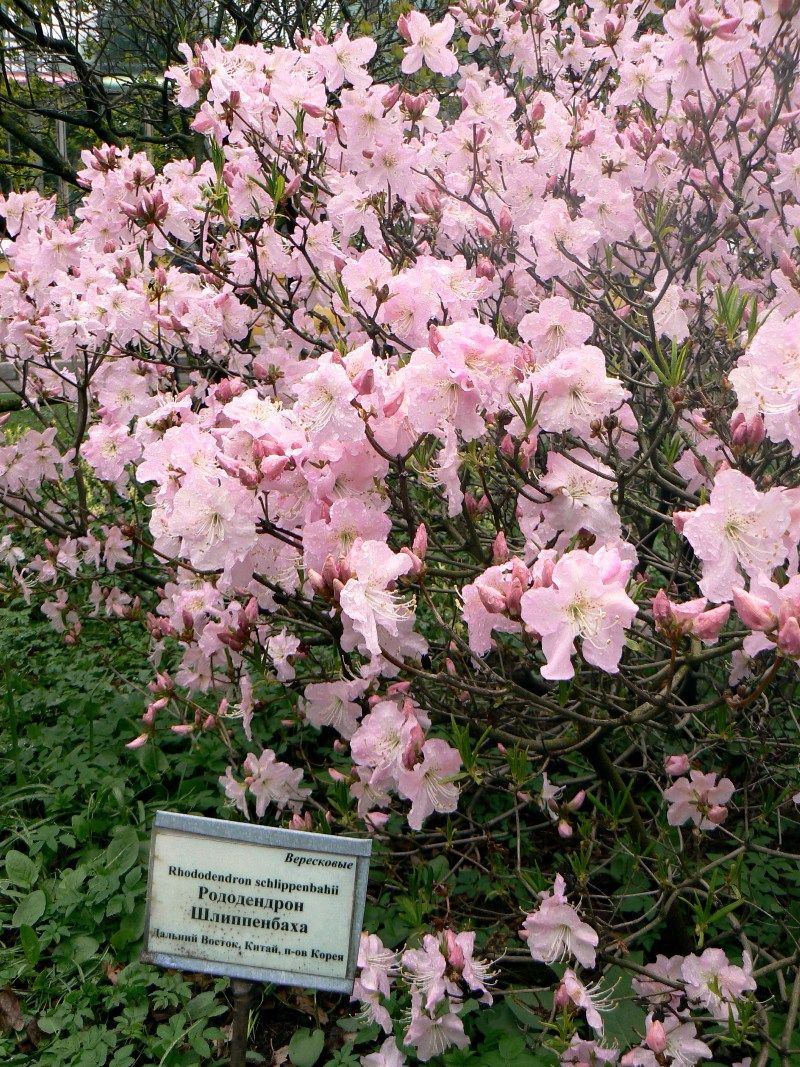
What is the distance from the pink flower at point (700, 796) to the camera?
2.34m

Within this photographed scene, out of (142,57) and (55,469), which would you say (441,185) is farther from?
(142,57)

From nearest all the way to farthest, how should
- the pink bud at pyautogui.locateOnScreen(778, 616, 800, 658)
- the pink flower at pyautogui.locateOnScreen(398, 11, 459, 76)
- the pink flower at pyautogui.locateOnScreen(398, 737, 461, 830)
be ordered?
the pink bud at pyautogui.locateOnScreen(778, 616, 800, 658) → the pink flower at pyautogui.locateOnScreen(398, 737, 461, 830) → the pink flower at pyautogui.locateOnScreen(398, 11, 459, 76)

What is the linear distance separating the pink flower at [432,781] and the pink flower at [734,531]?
2.08 feet

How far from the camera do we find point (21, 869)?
288 centimetres

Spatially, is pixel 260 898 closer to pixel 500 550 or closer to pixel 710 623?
pixel 500 550

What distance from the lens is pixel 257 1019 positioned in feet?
8.37

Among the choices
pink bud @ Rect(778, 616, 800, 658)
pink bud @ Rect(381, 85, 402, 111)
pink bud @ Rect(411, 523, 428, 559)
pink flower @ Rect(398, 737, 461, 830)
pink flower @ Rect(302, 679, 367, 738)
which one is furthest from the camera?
pink bud @ Rect(381, 85, 402, 111)

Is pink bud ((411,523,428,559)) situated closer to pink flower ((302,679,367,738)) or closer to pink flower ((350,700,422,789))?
pink flower ((350,700,422,789))

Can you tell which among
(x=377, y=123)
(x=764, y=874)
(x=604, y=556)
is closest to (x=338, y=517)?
(x=604, y=556)

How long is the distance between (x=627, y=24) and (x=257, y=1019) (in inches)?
127

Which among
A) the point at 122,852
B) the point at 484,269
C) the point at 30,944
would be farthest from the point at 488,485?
the point at 30,944

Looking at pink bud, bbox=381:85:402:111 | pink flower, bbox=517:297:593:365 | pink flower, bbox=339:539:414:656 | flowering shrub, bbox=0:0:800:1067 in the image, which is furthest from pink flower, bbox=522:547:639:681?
pink bud, bbox=381:85:402:111

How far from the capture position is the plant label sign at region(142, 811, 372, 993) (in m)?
1.66

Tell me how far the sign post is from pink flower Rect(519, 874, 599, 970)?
0.48 meters
